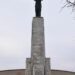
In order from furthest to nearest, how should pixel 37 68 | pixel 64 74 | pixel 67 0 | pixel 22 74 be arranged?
1. pixel 64 74
2. pixel 22 74
3. pixel 37 68
4. pixel 67 0

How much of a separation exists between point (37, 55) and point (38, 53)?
0.13 meters

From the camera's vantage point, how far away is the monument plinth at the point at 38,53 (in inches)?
672

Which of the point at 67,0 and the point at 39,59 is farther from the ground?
the point at 67,0

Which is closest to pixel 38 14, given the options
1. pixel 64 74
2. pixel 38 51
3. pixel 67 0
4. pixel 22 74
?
pixel 38 51

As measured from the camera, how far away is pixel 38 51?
679 inches

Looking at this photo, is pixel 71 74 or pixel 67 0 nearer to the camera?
pixel 67 0

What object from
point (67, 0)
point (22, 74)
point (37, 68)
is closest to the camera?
point (67, 0)

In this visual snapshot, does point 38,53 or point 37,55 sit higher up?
point 38,53

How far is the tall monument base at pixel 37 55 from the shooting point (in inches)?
672

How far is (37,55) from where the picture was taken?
17.2m

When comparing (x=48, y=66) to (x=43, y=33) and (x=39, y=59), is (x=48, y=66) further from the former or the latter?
(x=43, y=33)

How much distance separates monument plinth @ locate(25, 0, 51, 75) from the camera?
56.0ft

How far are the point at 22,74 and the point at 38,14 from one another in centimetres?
1373

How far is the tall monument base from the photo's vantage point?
1707 cm
